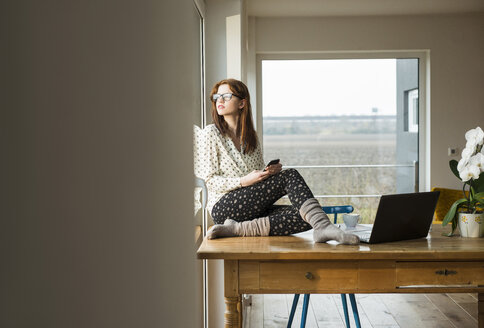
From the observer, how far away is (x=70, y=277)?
36 cm

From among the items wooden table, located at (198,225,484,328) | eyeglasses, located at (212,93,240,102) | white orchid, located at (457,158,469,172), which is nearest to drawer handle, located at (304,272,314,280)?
wooden table, located at (198,225,484,328)

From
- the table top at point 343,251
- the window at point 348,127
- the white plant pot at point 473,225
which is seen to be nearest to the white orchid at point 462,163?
the white plant pot at point 473,225

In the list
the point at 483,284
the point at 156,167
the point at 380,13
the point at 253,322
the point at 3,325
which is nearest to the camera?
the point at 3,325

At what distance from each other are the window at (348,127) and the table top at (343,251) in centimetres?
341

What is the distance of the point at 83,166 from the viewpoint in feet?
1.29

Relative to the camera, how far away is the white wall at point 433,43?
5.41m

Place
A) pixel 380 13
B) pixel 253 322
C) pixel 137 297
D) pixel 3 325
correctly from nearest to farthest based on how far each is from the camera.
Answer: pixel 3 325 → pixel 137 297 → pixel 253 322 → pixel 380 13

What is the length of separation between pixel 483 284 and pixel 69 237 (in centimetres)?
199

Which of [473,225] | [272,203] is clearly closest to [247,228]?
[272,203]

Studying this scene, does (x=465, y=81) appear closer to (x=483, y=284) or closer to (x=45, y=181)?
(x=483, y=284)

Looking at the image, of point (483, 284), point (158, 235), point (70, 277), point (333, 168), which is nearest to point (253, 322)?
point (483, 284)

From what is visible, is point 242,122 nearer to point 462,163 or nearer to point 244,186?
point 244,186

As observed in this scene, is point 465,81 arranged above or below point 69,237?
above

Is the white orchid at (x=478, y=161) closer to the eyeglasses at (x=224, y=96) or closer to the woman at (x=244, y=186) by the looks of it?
the woman at (x=244, y=186)
